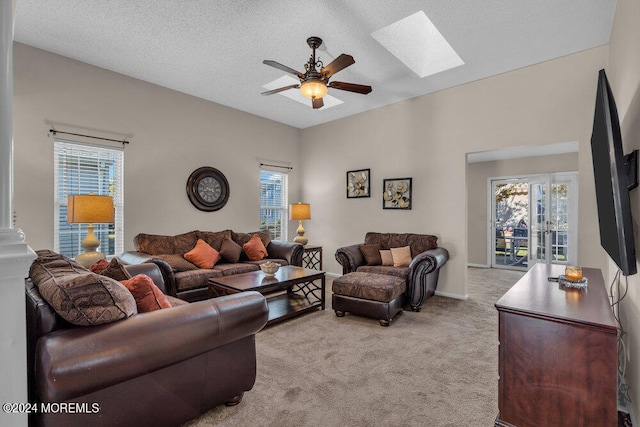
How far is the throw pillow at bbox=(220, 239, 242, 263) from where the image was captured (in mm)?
4539

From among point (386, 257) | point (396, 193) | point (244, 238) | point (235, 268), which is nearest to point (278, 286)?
point (235, 268)

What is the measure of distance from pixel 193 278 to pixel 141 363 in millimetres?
2437

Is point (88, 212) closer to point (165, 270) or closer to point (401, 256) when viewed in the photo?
point (165, 270)

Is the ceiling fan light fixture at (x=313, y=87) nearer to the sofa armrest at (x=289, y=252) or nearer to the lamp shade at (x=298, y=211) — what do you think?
the sofa armrest at (x=289, y=252)

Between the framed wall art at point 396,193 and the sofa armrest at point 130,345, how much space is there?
12.1ft

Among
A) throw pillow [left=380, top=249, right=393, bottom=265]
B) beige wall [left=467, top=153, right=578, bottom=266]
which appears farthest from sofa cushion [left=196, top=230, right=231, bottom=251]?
beige wall [left=467, top=153, right=578, bottom=266]

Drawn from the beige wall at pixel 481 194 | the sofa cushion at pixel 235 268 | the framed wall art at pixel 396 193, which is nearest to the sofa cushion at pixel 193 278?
the sofa cushion at pixel 235 268

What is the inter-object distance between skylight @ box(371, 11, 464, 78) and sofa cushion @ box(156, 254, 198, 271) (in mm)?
3417

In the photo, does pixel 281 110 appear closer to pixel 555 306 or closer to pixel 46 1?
pixel 46 1

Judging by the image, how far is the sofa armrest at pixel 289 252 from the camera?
4828 millimetres

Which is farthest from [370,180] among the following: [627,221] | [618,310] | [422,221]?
[627,221]

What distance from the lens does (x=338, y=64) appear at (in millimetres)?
2799

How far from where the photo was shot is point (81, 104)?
376 centimetres

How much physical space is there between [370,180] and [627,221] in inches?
161
